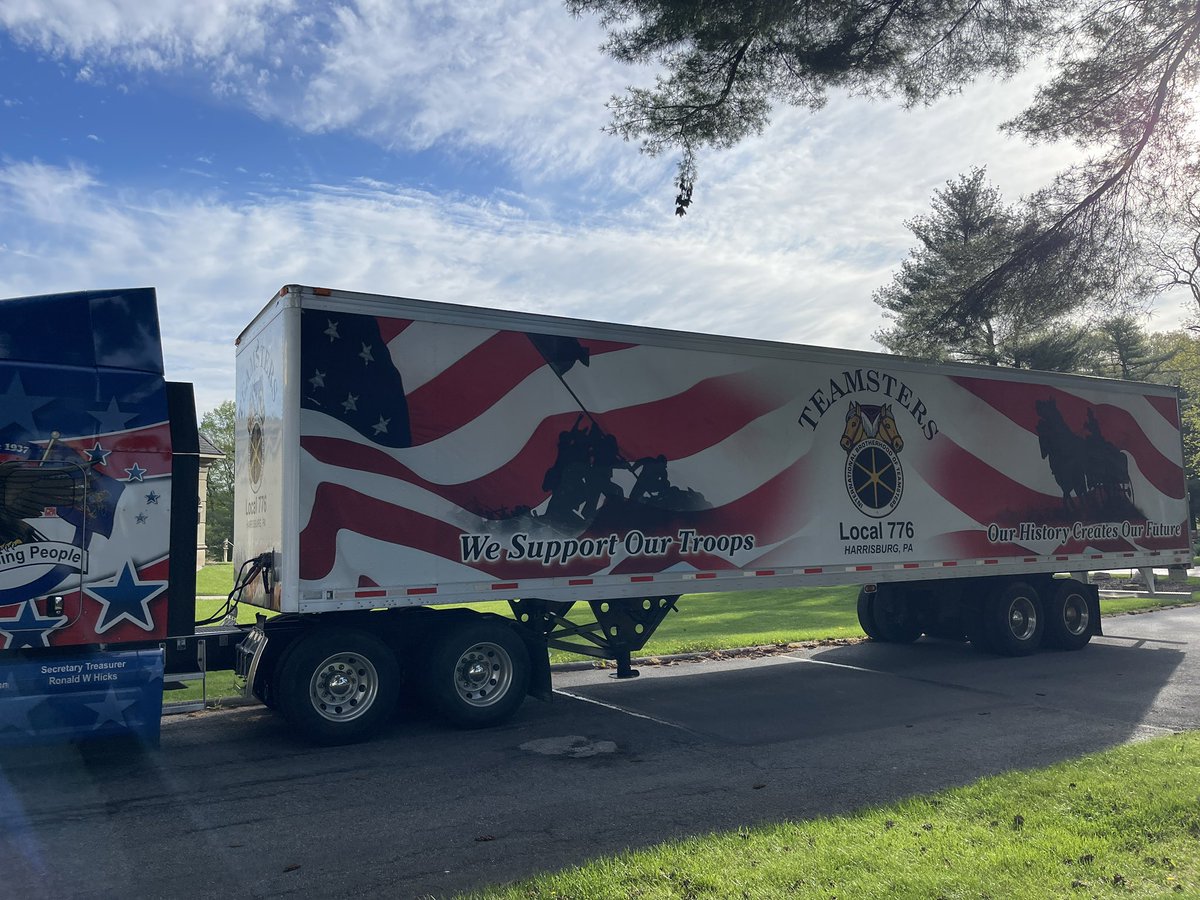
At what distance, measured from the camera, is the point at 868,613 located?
14.8 m

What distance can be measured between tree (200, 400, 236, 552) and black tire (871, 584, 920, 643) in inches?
1876

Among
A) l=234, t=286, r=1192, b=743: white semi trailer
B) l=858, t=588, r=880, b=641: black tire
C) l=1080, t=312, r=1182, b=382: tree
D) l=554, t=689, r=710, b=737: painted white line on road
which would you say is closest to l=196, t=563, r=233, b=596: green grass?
l=554, t=689, r=710, b=737: painted white line on road

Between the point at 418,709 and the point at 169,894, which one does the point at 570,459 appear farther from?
the point at 169,894

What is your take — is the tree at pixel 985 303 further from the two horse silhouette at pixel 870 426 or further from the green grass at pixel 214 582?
the green grass at pixel 214 582

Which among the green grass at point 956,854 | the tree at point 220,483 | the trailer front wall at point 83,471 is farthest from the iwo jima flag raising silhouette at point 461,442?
the tree at point 220,483

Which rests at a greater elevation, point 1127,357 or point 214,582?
point 1127,357

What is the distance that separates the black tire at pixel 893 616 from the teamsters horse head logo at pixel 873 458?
3.09m

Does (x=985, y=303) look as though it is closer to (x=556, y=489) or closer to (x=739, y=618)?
(x=556, y=489)

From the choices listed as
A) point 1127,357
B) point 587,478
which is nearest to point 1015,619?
point 587,478

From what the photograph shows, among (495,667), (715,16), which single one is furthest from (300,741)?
(715,16)

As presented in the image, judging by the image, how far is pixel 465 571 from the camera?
864 cm

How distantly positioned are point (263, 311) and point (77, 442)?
2.13m

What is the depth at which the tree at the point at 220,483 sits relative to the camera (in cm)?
5759

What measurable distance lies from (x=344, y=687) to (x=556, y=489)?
104 inches
